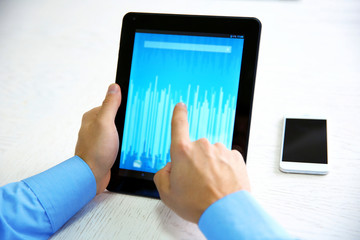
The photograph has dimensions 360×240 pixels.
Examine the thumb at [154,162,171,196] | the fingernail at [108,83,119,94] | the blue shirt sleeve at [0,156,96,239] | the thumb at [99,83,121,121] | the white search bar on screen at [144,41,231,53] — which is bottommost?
the blue shirt sleeve at [0,156,96,239]

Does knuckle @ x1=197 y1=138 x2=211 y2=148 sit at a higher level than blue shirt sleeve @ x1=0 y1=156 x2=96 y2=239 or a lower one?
higher

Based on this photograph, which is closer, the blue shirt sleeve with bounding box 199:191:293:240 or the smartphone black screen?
the blue shirt sleeve with bounding box 199:191:293:240

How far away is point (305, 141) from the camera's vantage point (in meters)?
0.56

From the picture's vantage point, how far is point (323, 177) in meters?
0.53

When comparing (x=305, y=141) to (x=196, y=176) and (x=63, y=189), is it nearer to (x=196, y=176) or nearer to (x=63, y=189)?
(x=196, y=176)

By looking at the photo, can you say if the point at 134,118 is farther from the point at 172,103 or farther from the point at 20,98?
the point at 20,98

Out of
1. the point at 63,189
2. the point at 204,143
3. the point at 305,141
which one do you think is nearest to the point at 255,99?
the point at 305,141

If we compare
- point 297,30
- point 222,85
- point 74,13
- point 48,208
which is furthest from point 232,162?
point 74,13

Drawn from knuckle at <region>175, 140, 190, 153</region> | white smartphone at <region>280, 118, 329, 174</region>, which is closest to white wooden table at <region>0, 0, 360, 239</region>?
white smartphone at <region>280, 118, 329, 174</region>

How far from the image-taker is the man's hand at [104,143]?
1.69 feet

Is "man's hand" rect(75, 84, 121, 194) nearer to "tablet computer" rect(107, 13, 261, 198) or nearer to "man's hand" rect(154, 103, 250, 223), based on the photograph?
"tablet computer" rect(107, 13, 261, 198)

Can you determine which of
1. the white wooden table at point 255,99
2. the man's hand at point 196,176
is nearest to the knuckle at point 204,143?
the man's hand at point 196,176

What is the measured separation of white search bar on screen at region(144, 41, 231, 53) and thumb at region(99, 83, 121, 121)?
90 millimetres

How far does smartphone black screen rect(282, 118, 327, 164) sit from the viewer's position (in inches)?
21.5
